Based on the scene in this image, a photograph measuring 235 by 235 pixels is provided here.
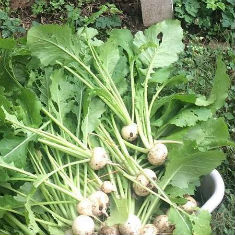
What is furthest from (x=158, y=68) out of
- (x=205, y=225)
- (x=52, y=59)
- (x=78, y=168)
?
(x=205, y=225)

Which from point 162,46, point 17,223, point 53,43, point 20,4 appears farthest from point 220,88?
point 20,4

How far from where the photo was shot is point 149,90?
1828mm

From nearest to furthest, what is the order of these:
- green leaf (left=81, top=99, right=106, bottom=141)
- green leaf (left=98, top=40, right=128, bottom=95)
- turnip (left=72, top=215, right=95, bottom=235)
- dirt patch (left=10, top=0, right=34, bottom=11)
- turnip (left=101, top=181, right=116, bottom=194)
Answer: turnip (left=72, top=215, right=95, bottom=235) < turnip (left=101, top=181, right=116, bottom=194) < green leaf (left=81, top=99, right=106, bottom=141) < green leaf (left=98, top=40, right=128, bottom=95) < dirt patch (left=10, top=0, right=34, bottom=11)

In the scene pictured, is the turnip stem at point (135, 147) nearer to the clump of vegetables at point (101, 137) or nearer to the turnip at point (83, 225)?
the clump of vegetables at point (101, 137)

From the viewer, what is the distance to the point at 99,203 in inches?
59.1

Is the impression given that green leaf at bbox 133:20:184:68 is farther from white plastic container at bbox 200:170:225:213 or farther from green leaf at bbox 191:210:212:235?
green leaf at bbox 191:210:212:235

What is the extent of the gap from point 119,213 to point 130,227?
0.05m

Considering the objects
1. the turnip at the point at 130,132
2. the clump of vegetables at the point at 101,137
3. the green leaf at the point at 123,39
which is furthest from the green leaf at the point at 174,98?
the green leaf at the point at 123,39

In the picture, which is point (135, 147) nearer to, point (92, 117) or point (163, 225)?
point (92, 117)

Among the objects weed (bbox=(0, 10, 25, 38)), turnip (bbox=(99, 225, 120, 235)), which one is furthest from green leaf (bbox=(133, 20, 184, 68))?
weed (bbox=(0, 10, 25, 38))

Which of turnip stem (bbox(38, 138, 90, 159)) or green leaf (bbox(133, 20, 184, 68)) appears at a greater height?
green leaf (bbox(133, 20, 184, 68))

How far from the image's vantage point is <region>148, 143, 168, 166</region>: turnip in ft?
5.16

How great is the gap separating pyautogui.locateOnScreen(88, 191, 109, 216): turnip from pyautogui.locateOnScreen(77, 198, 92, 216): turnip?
0.04 ft

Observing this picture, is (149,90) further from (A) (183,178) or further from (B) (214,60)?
(B) (214,60)
